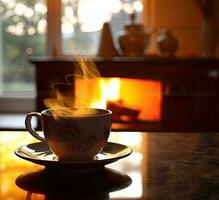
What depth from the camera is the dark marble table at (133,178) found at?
568 millimetres

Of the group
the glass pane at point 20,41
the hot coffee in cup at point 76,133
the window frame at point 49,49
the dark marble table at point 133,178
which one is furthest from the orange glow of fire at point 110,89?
the hot coffee in cup at point 76,133

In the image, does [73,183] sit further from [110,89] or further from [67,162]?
[110,89]

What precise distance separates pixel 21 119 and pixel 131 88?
72 cm

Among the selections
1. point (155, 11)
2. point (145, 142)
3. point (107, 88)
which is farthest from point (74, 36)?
point (145, 142)

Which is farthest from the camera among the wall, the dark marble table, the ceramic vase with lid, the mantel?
the wall

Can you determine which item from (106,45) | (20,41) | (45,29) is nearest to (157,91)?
(106,45)

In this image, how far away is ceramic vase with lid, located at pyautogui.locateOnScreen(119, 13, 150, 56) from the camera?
7.73ft

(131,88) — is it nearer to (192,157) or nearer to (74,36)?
(74,36)

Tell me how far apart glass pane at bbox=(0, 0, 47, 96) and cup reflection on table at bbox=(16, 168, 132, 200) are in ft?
7.71

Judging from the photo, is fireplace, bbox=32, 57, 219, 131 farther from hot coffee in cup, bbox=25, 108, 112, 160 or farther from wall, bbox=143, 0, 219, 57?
hot coffee in cup, bbox=25, 108, 112, 160

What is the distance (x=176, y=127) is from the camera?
227 cm

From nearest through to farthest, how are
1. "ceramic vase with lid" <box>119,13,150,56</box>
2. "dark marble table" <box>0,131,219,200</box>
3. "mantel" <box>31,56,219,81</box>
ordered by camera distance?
"dark marble table" <box>0,131,219,200</box> < "mantel" <box>31,56,219,81</box> < "ceramic vase with lid" <box>119,13,150,56</box>

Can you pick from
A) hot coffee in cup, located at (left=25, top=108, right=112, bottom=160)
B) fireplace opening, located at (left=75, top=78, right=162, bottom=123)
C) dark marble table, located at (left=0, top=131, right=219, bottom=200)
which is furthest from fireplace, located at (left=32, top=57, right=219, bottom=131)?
hot coffee in cup, located at (left=25, top=108, right=112, bottom=160)

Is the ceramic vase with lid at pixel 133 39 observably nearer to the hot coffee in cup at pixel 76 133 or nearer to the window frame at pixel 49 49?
the window frame at pixel 49 49
